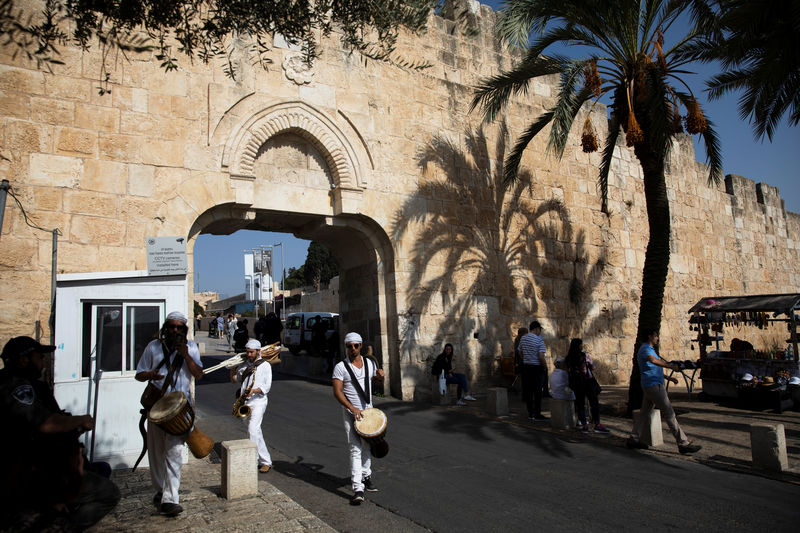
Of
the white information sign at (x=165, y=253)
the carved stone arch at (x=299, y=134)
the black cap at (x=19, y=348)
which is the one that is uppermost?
the carved stone arch at (x=299, y=134)

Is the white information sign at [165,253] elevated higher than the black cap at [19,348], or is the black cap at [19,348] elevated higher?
the white information sign at [165,253]

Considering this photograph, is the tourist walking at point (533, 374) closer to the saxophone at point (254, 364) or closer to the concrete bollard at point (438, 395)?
the concrete bollard at point (438, 395)

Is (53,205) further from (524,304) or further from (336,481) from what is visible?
(524,304)

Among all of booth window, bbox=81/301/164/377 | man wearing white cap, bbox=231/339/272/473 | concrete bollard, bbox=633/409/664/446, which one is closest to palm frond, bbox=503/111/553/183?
concrete bollard, bbox=633/409/664/446

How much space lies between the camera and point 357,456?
527cm

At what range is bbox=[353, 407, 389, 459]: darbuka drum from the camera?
5.21m

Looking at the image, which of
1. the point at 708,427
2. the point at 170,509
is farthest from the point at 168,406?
the point at 708,427

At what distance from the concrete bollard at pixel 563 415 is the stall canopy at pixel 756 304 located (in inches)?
224

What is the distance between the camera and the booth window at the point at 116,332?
6.20 meters

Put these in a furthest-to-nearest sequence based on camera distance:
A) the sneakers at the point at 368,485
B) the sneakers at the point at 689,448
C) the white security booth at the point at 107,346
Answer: the sneakers at the point at 689,448 < the white security booth at the point at 107,346 < the sneakers at the point at 368,485

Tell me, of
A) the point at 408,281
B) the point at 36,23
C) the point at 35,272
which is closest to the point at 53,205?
the point at 35,272

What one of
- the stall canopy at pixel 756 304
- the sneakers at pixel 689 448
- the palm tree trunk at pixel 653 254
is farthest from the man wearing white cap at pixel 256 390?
the stall canopy at pixel 756 304

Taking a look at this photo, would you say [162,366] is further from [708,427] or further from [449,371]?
[708,427]

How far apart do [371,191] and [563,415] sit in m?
5.50
